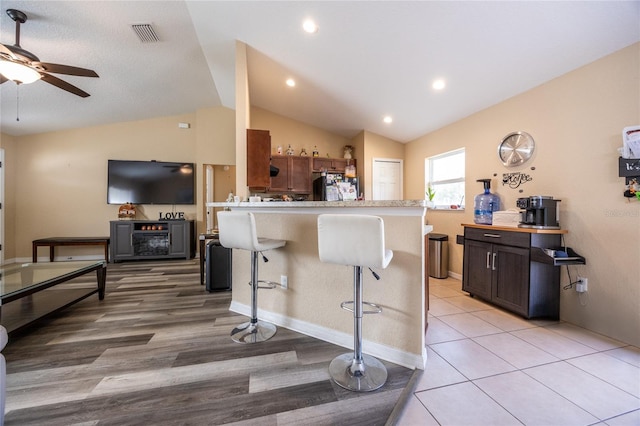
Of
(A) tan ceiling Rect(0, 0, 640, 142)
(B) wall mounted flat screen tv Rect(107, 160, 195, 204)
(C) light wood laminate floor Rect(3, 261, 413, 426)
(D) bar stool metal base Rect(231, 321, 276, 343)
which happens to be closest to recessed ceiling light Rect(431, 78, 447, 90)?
(A) tan ceiling Rect(0, 0, 640, 142)

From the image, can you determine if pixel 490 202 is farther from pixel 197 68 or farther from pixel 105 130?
pixel 105 130

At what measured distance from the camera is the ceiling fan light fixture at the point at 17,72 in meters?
2.07

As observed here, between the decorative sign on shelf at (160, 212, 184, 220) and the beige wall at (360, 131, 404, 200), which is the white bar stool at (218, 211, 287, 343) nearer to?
the beige wall at (360, 131, 404, 200)

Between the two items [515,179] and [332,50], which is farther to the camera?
[515,179]

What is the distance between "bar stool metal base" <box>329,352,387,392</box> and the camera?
1425 millimetres

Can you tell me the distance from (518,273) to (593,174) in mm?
1076

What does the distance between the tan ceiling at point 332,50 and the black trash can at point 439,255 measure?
72.0 inches

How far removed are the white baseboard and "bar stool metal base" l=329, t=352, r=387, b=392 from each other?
3.3 inches

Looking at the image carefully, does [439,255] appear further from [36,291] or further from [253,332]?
[36,291]

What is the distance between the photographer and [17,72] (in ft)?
7.08

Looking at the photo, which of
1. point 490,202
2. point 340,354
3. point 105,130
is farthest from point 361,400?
point 105,130

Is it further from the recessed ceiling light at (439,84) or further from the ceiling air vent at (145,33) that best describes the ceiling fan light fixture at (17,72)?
the recessed ceiling light at (439,84)

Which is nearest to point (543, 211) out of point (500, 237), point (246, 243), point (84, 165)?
point (500, 237)

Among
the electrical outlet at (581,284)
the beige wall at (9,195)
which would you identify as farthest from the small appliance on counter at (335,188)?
the beige wall at (9,195)
